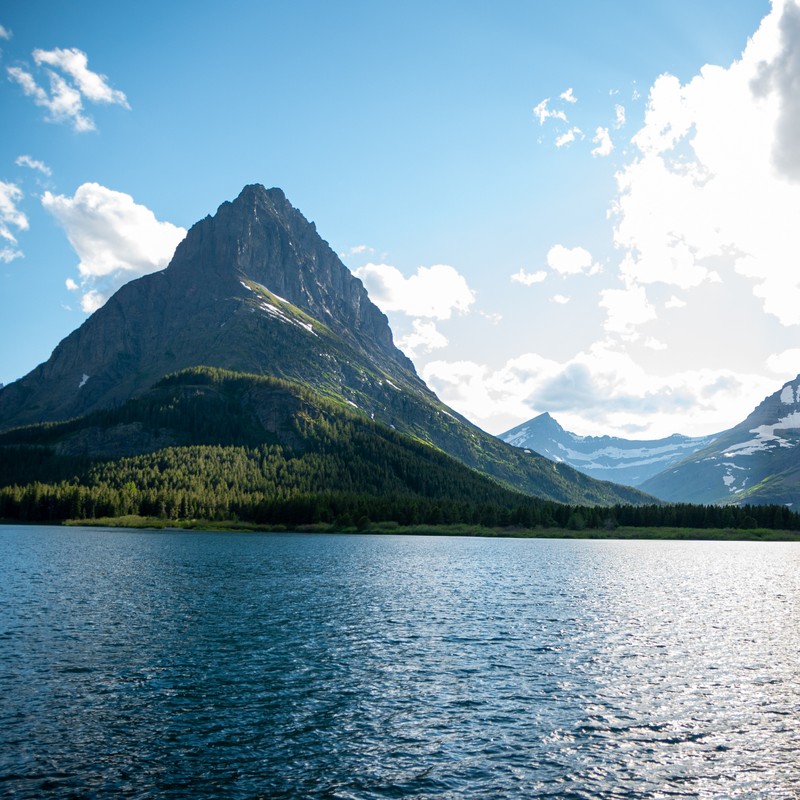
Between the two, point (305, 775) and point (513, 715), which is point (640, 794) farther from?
point (305, 775)

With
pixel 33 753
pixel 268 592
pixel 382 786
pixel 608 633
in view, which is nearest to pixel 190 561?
pixel 268 592

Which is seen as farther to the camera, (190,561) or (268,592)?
(190,561)

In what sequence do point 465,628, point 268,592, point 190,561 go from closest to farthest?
point 465,628 < point 268,592 < point 190,561

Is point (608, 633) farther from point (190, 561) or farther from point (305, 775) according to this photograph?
point (190, 561)

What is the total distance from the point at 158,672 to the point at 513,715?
1025 inches

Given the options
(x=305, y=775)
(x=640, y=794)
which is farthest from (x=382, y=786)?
(x=640, y=794)

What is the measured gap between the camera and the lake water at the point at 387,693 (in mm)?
28953

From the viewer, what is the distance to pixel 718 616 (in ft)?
258

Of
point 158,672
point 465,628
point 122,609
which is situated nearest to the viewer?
point 158,672

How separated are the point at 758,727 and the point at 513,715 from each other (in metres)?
15.2

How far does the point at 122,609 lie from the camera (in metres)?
68.9

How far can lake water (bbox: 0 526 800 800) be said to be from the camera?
28953 mm

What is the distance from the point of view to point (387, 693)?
41719 mm

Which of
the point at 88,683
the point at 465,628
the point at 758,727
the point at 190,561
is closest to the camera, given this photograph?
the point at 758,727
